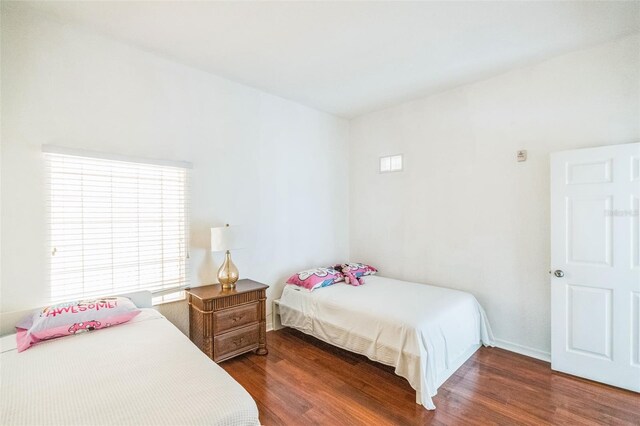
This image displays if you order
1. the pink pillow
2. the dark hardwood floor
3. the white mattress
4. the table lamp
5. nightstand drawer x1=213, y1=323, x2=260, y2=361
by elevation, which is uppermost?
the table lamp

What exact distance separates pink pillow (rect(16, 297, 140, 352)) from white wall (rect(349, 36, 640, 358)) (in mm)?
3031

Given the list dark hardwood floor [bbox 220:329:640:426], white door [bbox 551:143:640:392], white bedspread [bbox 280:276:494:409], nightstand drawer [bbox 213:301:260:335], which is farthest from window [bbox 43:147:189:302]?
white door [bbox 551:143:640:392]

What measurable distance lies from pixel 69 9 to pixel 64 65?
40 cm

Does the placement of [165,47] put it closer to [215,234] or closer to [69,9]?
[69,9]

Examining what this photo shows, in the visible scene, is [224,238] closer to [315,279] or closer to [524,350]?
[315,279]

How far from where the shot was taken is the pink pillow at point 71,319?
1.76 metres

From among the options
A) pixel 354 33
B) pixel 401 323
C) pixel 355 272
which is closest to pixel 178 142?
pixel 354 33

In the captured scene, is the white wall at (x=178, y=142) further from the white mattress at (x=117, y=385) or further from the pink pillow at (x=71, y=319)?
the white mattress at (x=117, y=385)

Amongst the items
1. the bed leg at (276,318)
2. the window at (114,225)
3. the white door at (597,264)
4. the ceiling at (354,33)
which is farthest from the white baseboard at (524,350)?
the window at (114,225)

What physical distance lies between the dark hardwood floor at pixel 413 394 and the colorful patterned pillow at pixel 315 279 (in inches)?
28.8

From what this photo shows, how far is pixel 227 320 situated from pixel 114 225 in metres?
1.27

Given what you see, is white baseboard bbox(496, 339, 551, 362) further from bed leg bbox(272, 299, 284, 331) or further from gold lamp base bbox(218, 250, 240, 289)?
gold lamp base bbox(218, 250, 240, 289)

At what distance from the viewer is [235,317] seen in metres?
2.70

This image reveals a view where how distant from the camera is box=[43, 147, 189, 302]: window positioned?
7.09 ft
